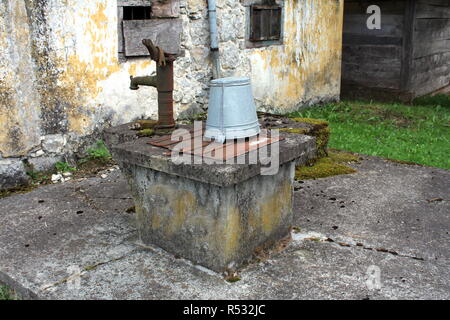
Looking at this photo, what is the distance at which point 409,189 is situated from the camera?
4480mm

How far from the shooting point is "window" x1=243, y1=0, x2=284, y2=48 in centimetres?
696

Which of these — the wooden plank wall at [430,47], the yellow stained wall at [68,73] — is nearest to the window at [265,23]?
the yellow stained wall at [68,73]

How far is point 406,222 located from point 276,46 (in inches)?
171

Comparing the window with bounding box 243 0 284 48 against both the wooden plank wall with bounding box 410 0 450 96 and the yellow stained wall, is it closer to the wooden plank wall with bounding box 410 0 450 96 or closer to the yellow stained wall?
the yellow stained wall

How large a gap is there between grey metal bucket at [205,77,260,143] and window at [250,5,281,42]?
4.08 m

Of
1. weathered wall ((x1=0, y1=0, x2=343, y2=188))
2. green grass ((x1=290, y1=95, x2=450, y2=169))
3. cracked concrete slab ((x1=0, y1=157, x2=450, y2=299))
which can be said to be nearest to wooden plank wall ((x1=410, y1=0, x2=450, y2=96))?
green grass ((x1=290, y1=95, x2=450, y2=169))

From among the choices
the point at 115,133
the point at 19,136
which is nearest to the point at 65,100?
the point at 19,136

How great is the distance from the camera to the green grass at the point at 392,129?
19.4ft

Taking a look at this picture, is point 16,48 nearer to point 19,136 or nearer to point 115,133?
point 19,136

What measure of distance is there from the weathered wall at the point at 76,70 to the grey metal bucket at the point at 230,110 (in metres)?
2.28

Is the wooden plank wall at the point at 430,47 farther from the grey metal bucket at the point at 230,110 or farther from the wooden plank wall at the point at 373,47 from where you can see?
the grey metal bucket at the point at 230,110

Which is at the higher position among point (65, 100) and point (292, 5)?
point (292, 5)

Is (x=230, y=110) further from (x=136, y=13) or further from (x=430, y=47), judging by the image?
(x=430, y=47)

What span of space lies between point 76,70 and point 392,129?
444 centimetres
